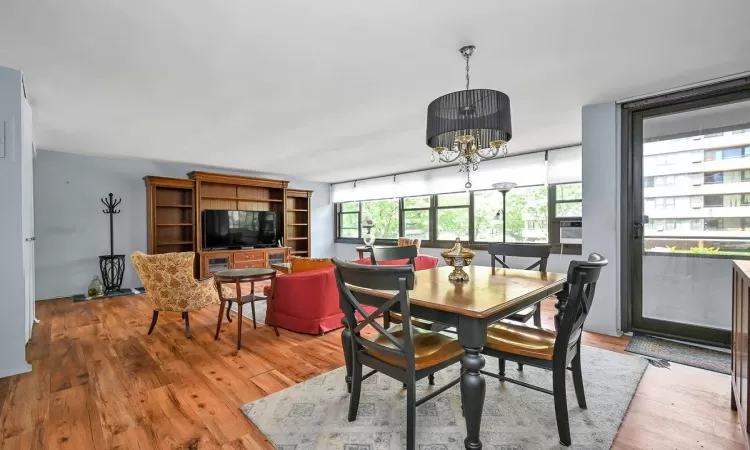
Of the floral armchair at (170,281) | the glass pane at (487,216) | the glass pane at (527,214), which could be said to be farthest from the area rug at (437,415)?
the glass pane at (487,216)

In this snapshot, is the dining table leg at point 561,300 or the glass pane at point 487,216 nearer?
the dining table leg at point 561,300

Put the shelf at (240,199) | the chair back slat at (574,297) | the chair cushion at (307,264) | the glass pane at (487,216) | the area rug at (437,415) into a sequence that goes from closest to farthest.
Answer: the chair back slat at (574,297) → the area rug at (437,415) → the chair cushion at (307,264) → the glass pane at (487,216) → the shelf at (240,199)

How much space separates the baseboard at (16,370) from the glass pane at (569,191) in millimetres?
6387

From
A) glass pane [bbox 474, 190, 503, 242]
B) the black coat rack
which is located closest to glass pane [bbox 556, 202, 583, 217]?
glass pane [bbox 474, 190, 503, 242]

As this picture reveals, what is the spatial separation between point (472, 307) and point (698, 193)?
3017 mm

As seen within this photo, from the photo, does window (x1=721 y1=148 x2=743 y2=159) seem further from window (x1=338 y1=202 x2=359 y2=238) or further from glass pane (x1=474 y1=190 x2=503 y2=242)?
window (x1=338 y1=202 x2=359 y2=238)

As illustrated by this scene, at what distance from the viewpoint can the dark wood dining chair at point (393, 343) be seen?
57.9 inches

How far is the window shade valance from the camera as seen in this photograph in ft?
16.8

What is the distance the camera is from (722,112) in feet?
9.70

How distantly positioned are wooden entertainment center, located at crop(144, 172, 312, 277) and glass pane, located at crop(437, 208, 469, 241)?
336 centimetres

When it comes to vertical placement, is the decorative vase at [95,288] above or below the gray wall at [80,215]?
below

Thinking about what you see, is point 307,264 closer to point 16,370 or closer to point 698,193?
point 16,370

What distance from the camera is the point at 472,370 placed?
1.53 meters

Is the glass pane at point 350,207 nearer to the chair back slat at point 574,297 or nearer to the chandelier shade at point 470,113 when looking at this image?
the chandelier shade at point 470,113
